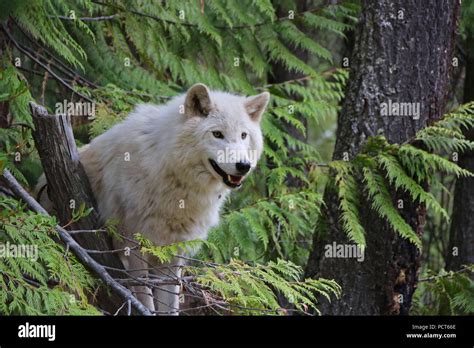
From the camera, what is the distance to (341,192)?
5.81 metres

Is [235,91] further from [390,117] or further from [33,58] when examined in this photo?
[390,117]

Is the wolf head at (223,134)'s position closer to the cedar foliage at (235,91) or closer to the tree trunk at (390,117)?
the cedar foliage at (235,91)

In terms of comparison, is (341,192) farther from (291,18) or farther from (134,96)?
(291,18)

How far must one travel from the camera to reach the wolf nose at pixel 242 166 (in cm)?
542

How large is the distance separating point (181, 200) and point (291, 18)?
3.51m

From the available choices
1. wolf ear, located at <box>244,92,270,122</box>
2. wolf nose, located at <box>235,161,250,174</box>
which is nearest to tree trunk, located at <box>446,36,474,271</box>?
wolf ear, located at <box>244,92,270,122</box>

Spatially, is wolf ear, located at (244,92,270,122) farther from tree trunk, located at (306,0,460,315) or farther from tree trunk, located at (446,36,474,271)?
tree trunk, located at (446,36,474,271)

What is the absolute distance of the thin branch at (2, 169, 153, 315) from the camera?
4473mm

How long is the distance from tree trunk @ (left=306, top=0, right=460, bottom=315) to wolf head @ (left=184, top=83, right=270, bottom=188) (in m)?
0.92

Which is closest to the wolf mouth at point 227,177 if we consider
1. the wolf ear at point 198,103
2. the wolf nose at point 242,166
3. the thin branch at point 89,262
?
the wolf nose at point 242,166

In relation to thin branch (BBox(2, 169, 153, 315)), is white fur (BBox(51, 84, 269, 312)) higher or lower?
higher

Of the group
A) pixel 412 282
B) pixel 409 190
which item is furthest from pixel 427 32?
pixel 412 282

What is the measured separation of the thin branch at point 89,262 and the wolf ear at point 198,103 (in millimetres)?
1341

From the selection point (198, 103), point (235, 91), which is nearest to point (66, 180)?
point (198, 103)
